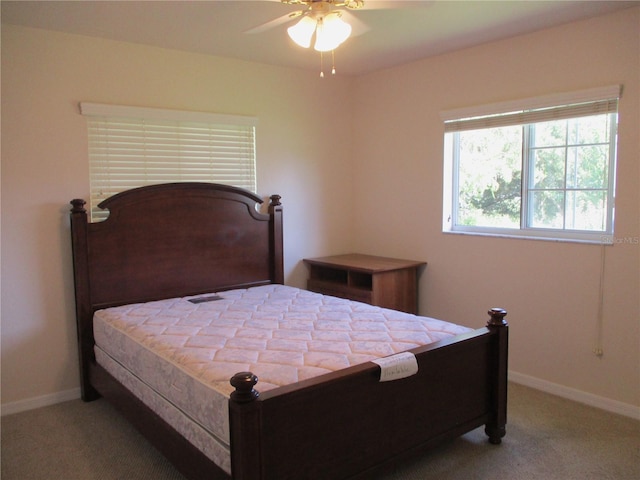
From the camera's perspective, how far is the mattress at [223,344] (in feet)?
6.42

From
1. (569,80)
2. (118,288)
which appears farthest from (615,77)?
(118,288)

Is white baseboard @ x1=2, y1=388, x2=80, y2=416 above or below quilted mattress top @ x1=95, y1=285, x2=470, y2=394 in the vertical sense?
below

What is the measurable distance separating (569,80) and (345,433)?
2.47 m

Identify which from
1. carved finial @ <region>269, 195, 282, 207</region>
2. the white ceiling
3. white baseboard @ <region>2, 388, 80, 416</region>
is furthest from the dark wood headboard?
the white ceiling

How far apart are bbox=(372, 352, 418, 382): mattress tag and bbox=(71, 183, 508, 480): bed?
0.04 feet

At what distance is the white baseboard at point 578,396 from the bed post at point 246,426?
229cm

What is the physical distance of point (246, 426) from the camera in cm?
164

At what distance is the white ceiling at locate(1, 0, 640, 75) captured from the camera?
8.71 ft

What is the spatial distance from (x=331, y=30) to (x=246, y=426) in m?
1.66

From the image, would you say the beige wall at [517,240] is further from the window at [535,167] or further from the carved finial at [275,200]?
the carved finial at [275,200]

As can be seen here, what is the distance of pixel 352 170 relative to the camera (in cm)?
455

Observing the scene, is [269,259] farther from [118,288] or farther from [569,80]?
[569,80]

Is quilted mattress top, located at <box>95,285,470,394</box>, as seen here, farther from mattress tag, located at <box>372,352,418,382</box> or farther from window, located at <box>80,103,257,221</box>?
window, located at <box>80,103,257,221</box>

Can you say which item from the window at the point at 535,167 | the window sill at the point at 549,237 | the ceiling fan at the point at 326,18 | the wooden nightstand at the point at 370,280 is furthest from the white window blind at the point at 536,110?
the ceiling fan at the point at 326,18
